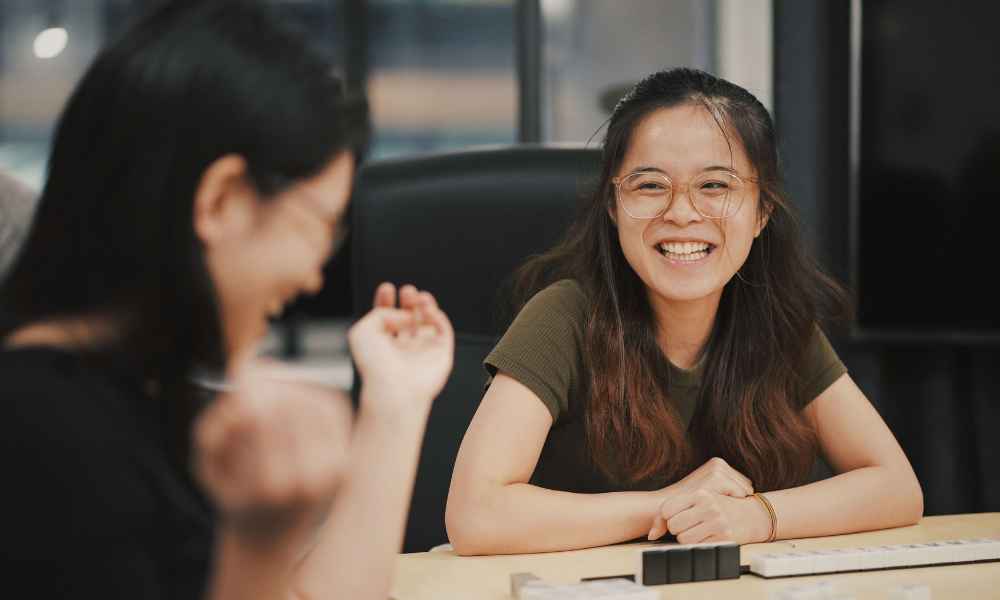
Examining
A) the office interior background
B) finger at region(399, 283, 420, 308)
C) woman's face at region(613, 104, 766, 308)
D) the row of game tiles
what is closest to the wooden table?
the row of game tiles

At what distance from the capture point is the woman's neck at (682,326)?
1672 millimetres

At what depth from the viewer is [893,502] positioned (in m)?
1.48

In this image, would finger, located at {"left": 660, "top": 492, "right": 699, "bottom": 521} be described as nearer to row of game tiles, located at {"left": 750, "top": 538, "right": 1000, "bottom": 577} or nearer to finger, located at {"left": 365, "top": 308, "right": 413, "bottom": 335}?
row of game tiles, located at {"left": 750, "top": 538, "right": 1000, "bottom": 577}

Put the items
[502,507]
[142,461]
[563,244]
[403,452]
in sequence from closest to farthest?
[142,461], [403,452], [502,507], [563,244]

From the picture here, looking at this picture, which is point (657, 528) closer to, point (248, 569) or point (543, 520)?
point (543, 520)

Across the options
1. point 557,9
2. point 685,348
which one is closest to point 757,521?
point 685,348

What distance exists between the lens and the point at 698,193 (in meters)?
1.61

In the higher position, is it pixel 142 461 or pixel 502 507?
pixel 142 461

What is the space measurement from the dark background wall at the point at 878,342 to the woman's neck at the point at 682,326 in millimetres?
1017

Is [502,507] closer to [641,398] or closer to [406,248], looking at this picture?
[641,398]

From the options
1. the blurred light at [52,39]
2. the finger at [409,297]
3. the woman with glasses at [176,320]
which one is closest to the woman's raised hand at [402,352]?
the finger at [409,297]

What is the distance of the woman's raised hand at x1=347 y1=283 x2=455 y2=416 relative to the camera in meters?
0.96

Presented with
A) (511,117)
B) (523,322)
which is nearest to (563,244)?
(523,322)

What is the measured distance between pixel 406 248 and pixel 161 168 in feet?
3.50
